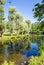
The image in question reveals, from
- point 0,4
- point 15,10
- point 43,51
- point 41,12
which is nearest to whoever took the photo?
point 43,51

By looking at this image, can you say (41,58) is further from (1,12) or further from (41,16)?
(1,12)

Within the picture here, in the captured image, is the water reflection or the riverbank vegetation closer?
the riverbank vegetation

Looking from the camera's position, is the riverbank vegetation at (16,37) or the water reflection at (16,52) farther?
the water reflection at (16,52)

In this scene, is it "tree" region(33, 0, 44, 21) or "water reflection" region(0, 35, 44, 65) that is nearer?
"tree" region(33, 0, 44, 21)

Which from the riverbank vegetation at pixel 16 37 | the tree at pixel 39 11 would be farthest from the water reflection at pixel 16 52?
the tree at pixel 39 11

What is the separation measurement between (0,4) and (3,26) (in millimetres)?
8095

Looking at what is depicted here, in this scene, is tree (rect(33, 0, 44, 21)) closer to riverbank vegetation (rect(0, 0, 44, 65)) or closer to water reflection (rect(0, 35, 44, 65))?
riverbank vegetation (rect(0, 0, 44, 65))

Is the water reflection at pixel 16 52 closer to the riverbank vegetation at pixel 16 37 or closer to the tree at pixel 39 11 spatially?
the riverbank vegetation at pixel 16 37

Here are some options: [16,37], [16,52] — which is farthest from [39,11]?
[16,37]

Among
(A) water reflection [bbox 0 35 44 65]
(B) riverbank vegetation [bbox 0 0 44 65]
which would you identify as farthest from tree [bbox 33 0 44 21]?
(A) water reflection [bbox 0 35 44 65]

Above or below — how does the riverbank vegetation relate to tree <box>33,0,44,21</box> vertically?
below

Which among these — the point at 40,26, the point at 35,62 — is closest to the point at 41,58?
the point at 35,62

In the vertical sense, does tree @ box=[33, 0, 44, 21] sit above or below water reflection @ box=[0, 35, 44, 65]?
above

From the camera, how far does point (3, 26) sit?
6116cm
